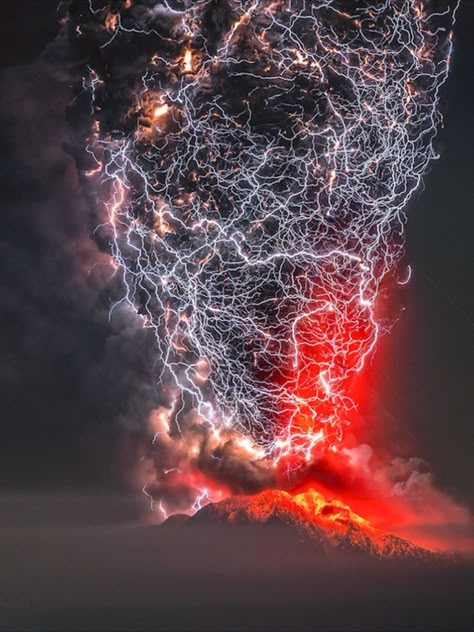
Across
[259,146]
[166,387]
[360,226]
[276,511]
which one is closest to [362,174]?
[360,226]

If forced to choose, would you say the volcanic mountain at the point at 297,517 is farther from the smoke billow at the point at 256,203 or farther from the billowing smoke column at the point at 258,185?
the billowing smoke column at the point at 258,185

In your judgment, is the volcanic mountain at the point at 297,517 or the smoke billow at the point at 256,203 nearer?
the smoke billow at the point at 256,203

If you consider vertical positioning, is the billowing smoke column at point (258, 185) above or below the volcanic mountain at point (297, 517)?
above

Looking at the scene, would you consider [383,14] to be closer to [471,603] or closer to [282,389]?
[282,389]

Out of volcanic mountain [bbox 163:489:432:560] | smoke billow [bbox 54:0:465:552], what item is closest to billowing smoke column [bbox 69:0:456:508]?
smoke billow [bbox 54:0:465:552]

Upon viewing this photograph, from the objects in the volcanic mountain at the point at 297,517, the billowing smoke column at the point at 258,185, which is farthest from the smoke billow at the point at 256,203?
the volcanic mountain at the point at 297,517
